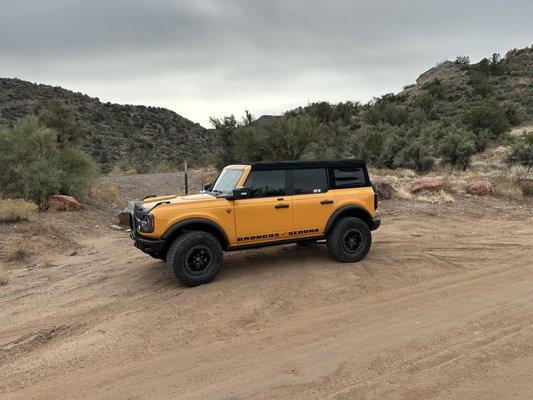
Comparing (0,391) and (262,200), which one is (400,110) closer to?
(262,200)

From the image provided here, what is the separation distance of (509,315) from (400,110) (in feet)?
124

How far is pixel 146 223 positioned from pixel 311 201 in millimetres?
2666

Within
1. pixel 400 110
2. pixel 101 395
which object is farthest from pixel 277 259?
pixel 400 110

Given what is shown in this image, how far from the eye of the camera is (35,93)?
166 feet

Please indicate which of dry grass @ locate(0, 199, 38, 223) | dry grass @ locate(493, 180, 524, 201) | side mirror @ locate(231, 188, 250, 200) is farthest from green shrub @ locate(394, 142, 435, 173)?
side mirror @ locate(231, 188, 250, 200)

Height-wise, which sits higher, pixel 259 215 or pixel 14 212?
pixel 259 215

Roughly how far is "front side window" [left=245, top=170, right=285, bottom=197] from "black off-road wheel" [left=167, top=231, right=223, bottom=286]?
1.01m

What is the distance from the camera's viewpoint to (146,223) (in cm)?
678

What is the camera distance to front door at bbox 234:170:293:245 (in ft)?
23.5

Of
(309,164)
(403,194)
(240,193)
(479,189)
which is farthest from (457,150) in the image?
(240,193)

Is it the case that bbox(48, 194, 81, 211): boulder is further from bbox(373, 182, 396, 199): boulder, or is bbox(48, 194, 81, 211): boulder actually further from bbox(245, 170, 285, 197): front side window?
bbox(373, 182, 396, 199): boulder

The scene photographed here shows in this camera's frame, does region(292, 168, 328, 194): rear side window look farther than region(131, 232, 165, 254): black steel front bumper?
Yes

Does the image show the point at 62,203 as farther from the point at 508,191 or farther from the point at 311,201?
the point at 508,191

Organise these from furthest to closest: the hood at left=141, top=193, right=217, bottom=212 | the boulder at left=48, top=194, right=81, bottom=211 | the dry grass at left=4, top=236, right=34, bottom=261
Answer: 1. the boulder at left=48, top=194, right=81, bottom=211
2. the dry grass at left=4, top=236, right=34, bottom=261
3. the hood at left=141, top=193, right=217, bottom=212
